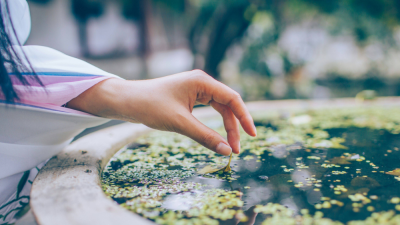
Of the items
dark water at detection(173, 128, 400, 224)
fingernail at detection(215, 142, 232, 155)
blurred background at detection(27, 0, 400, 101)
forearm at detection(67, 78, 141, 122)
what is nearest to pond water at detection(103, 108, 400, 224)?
dark water at detection(173, 128, 400, 224)

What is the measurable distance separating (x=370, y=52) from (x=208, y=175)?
285 inches

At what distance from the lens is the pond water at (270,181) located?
65 cm

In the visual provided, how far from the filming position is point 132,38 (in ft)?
27.3

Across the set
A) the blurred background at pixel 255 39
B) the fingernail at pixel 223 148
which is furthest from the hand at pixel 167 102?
the blurred background at pixel 255 39

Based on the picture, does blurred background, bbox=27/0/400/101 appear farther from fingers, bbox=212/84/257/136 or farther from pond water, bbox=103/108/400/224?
fingers, bbox=212/84/257/136

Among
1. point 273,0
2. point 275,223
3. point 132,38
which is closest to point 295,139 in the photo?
point 275,223

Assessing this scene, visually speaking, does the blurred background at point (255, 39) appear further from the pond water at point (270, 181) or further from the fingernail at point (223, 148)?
the fingernail at point (223, 148)

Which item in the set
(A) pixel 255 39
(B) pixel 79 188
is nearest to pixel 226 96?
(B) pixel 79 188

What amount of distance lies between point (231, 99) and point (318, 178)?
1.19ft

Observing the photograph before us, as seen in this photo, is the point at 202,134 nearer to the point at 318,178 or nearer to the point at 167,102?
the point at 167,102

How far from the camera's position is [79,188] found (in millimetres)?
708

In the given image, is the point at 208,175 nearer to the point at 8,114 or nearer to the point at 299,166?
the point at 299,166

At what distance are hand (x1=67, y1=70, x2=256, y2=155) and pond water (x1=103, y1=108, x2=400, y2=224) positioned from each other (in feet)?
0.50

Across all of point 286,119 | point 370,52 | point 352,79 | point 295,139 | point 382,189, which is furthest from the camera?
point 352,79
